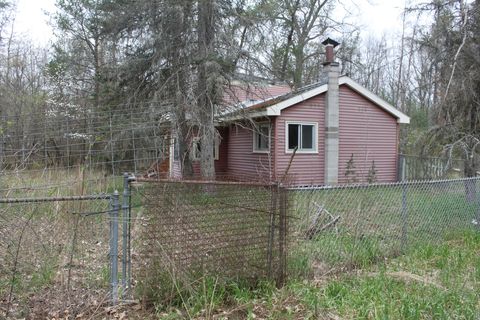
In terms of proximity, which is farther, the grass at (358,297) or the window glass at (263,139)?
the window glass at (263,139)

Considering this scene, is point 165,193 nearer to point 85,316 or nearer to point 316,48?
point 85,316

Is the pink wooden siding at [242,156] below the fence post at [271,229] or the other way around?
the other way around

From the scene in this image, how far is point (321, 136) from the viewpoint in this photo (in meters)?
14.3

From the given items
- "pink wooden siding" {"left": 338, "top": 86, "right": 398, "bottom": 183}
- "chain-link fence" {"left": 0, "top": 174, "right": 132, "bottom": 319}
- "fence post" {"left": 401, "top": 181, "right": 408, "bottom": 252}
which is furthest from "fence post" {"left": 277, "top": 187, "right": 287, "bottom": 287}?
"pink wooden siding" {"left": 338, "top": 86, "right": 398, "bottom": 183}

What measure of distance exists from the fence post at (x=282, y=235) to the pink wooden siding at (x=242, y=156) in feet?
31.6

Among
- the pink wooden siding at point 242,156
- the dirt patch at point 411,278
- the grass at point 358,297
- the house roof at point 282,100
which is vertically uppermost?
the house roof at point 282,100

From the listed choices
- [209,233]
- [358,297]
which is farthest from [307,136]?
[209,233]

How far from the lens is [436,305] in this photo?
360cm

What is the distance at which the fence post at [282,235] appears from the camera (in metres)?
4.23

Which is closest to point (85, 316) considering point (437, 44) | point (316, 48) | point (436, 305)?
point (436, 305)

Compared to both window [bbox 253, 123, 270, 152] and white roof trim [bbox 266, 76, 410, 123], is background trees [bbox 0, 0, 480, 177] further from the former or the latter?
window [bbox 253, 123, 270, 152]

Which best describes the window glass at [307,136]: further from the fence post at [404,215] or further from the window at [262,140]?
the fence post at [404,215]

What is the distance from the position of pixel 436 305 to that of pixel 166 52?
9.12m

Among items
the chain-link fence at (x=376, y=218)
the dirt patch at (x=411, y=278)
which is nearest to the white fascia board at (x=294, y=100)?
the chain-link fence at (x=376, y=218)
